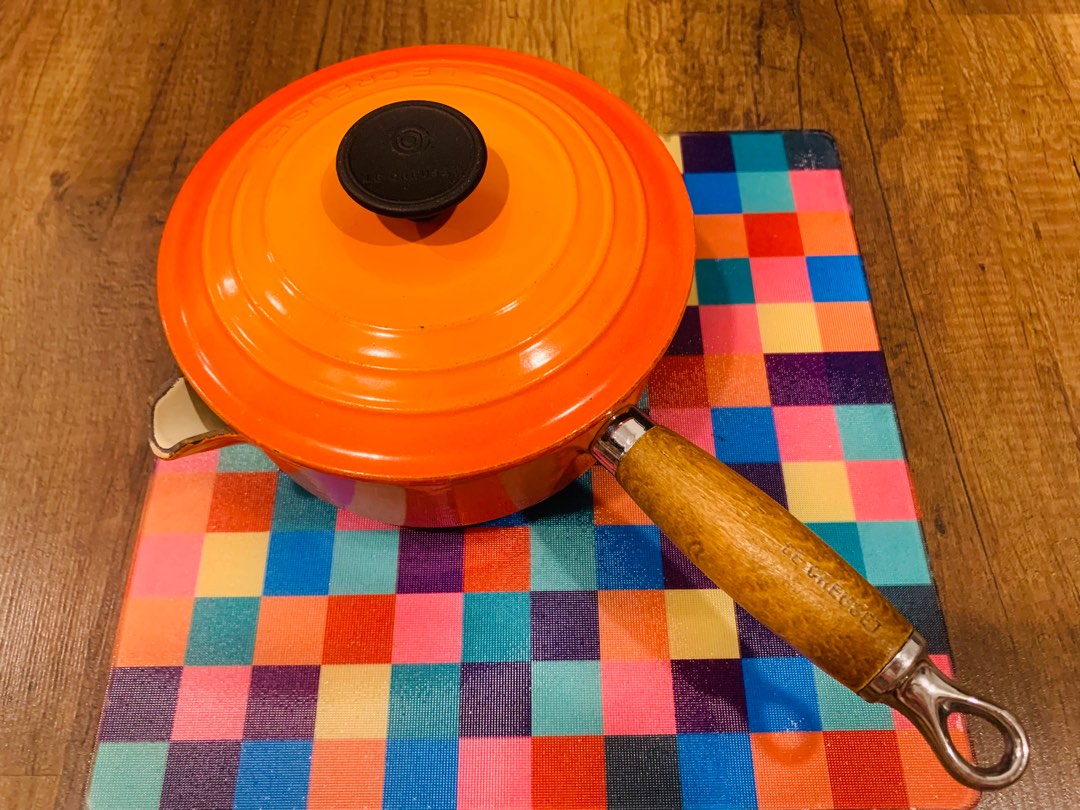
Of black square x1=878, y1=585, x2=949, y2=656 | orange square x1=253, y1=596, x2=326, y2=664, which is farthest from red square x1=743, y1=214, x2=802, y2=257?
orange square x1=253, y1=596, x2=326, y2=664

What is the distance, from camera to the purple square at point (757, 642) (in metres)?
0.59

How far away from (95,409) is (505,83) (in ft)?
1.65

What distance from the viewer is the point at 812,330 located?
0.71 meters

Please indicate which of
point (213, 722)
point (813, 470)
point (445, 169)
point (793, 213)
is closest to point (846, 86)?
point (793, 213)

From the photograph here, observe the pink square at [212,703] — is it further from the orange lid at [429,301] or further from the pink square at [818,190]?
the pink square at [818,190]

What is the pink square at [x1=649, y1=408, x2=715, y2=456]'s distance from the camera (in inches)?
26.4

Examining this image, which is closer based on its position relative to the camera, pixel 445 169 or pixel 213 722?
pixel 445 169

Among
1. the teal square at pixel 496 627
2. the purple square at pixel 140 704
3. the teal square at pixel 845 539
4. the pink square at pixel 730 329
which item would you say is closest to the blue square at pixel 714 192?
the pink square at pixel 730 329

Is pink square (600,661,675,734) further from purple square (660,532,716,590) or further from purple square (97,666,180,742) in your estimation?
purple square (97,666,180,742)

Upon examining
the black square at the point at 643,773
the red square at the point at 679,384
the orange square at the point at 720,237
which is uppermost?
the orange square at the point at 720,237

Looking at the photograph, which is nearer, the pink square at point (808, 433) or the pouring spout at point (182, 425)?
the pouring spout at point (182, 425)

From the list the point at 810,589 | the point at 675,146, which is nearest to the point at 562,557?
the point at 810,589

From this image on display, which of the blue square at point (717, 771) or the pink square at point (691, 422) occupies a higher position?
the pink square at point (691, 422)

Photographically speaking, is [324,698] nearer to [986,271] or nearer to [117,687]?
[117,687]
